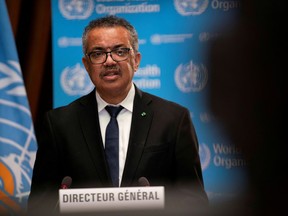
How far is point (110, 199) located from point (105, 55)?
4.20 ft

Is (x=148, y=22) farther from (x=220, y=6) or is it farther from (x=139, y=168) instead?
(x=139, y=168)

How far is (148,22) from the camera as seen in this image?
12.3 feet

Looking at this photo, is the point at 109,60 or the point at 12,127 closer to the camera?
the point at 109,60

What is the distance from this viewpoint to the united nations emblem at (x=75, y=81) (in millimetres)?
3736

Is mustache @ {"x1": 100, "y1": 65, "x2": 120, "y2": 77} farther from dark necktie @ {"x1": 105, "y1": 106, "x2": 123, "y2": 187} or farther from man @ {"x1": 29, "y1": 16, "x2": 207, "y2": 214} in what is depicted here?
dark necktie @ {"x1": 105, "y1": 106, "x2": 123, "y2": 187}

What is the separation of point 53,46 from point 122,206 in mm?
3128

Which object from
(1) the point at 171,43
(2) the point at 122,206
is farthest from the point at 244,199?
(1) the point at 171,43

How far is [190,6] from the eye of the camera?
373 centimetres

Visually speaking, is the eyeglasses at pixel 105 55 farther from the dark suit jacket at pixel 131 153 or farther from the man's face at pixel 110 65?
the dark suit jacket at pixel 131 153

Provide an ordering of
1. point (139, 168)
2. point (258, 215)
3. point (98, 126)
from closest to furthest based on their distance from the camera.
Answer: point (258, 215), point (139, 168), point (98, 126)

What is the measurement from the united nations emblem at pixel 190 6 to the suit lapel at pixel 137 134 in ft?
5.57

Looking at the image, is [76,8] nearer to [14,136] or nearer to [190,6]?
[190,6]

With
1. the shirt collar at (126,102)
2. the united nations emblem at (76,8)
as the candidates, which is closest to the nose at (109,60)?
the shirt collar at (126,102)

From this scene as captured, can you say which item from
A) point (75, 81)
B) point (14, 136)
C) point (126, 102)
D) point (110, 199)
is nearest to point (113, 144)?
point (126, 102)
